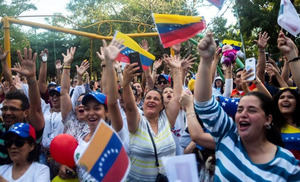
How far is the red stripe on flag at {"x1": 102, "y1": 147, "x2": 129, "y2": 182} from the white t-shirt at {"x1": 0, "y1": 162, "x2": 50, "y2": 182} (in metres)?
0.88

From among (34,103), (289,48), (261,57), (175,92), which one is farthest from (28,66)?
(261,57)

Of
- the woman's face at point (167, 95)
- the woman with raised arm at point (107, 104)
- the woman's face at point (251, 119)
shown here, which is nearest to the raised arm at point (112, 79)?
the woman with raised arm at point (107, 104)

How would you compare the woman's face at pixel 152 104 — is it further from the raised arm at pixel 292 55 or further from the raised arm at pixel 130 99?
the raised arm at pixel 292 55

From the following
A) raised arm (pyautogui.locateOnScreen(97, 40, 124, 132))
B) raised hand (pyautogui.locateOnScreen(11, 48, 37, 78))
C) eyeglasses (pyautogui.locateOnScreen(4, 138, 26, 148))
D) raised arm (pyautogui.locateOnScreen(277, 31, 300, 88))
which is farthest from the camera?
raised arm (pyautogui.locateOnScreen(277, 31, 300, 88))

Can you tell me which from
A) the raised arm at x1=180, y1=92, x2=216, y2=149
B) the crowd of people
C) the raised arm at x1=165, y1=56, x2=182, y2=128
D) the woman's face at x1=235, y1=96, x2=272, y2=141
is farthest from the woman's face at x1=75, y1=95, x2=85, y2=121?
the woman's face at x1=235, y1=96, x2=272, y2=141

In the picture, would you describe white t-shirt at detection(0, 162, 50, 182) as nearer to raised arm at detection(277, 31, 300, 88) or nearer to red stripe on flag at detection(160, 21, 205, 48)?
red stripe on flag at detection(160, 21, 205, 48)

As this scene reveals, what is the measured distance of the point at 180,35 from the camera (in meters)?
3.56

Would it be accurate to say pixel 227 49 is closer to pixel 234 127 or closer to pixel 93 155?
pixel 234 127

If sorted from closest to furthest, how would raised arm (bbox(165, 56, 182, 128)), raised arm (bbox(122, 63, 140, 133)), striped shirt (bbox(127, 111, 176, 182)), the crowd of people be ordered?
the crowd of people → raised arm (bbox(122, 63, 140, 133)) → striped shirt (bbox(127, 111, 176, 182)) → raised arm (bbox(165, 56, 182, 128))

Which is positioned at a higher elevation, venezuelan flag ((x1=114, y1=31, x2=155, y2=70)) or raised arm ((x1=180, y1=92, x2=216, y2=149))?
venezuelan flag ((x1=114, y1=31, x2=155, y2=70))

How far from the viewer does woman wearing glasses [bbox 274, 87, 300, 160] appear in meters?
2.97

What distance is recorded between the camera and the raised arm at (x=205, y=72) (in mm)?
2283

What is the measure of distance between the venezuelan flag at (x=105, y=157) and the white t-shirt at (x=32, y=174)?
87 cm

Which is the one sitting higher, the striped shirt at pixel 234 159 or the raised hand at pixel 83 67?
the raised hand at pixel 83 67
